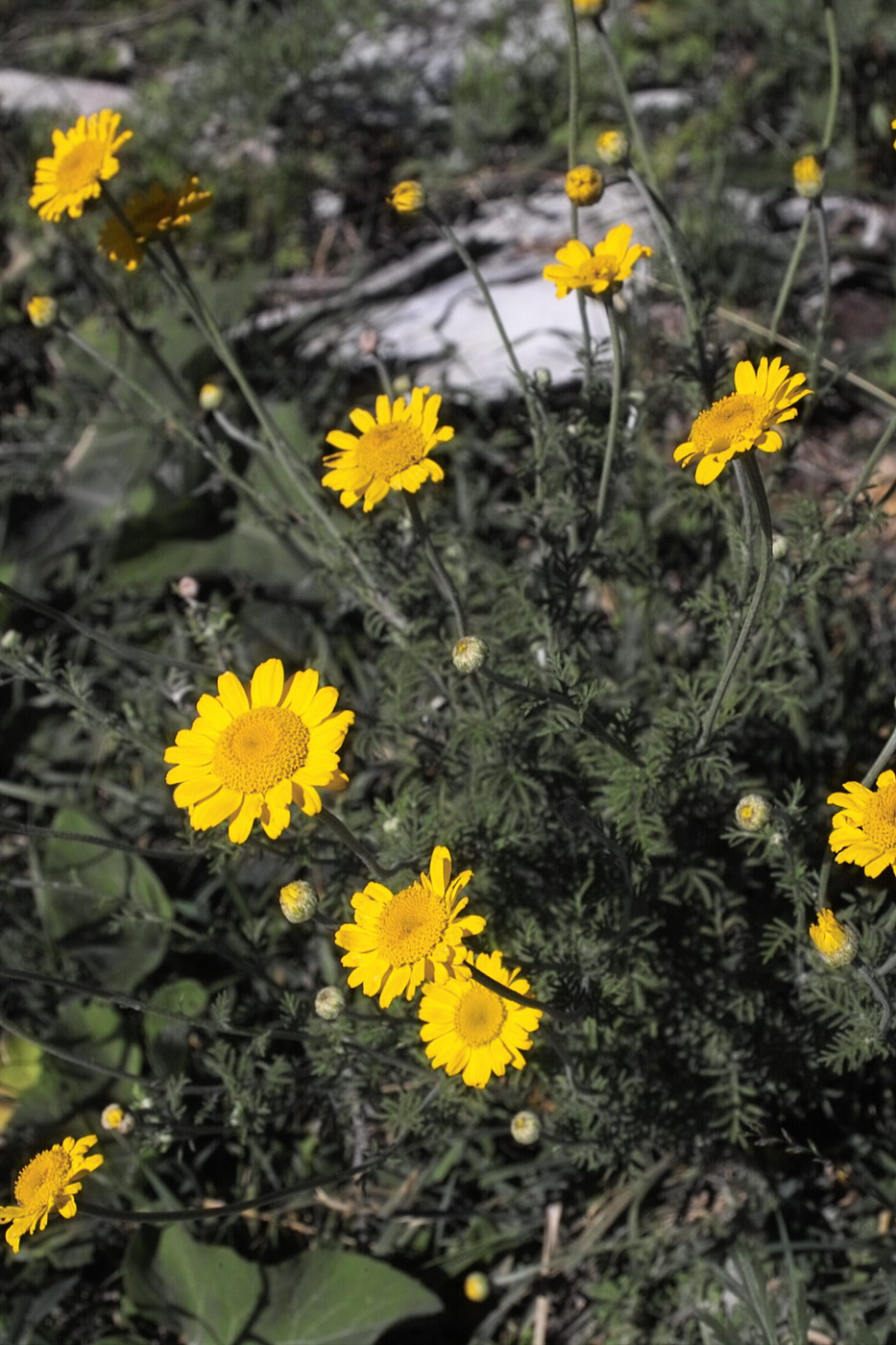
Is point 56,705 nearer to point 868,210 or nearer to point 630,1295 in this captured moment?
point 630,1295

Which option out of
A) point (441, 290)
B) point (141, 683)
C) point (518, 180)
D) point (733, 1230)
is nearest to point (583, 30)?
point (518, 180)

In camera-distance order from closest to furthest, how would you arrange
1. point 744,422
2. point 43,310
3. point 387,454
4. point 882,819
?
point 744,422 < point 882,819 < point 387,454 < point 43,310

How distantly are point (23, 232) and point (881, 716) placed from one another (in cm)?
406

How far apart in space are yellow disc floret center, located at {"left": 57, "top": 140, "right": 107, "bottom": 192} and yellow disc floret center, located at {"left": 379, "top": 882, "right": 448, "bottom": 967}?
1.64 meters

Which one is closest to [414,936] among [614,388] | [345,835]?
[345,835]

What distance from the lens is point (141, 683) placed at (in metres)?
2.76

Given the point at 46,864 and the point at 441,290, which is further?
the point at 441,290

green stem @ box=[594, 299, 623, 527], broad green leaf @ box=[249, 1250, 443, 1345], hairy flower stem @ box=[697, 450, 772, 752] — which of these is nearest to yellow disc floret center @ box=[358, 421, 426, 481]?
green stem @ box=[594, 299, 623, 527]

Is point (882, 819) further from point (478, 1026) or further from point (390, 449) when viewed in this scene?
point (390, 449)

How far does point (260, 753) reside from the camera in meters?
1.78

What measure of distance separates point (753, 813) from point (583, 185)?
1154 millimetres

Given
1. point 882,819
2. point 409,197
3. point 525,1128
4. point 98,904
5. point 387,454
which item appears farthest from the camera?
point 98,904

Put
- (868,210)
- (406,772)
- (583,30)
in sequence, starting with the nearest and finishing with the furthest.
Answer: (406,772) → (868,210) → (583,30)

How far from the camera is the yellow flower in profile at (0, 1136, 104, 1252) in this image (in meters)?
1.74
